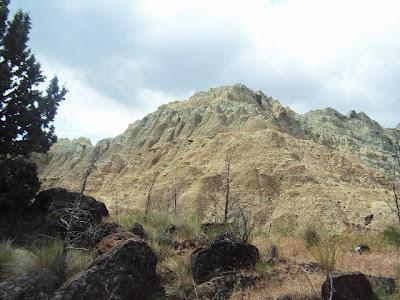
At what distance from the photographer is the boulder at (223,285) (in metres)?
8.67

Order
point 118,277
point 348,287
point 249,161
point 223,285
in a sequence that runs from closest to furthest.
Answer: point 348,287, point 118,277, point 223,285, point 249,161

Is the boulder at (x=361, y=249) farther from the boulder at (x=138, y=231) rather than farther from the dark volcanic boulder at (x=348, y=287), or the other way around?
the boulder at (x=138, y=231)

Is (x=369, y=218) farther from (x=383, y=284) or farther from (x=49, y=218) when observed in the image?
(x=383, y=284)

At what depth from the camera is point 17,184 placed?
1371 cm

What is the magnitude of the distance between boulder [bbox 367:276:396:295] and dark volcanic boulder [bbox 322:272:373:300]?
0.36 metres

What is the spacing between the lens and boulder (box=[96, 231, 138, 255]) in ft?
32.6

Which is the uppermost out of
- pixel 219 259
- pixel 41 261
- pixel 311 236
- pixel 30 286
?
pixel 311 236

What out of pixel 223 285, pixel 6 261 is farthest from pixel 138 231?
pixel 223 285

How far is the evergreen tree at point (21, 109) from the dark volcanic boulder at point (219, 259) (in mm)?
6124

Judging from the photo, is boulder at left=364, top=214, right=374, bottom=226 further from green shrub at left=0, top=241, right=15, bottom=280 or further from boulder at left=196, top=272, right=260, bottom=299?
green shrub at left=0, top=241, right=15, bottom=280

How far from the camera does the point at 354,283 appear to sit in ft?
25.3

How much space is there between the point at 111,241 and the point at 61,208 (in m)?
2.99

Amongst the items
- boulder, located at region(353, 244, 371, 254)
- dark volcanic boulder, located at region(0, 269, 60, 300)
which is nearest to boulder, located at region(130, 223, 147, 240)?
dark volcanic boulder, located at region(0, 269, 60, 300)

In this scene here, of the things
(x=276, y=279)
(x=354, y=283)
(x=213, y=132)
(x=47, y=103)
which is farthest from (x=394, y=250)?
(x=213, y=132)
